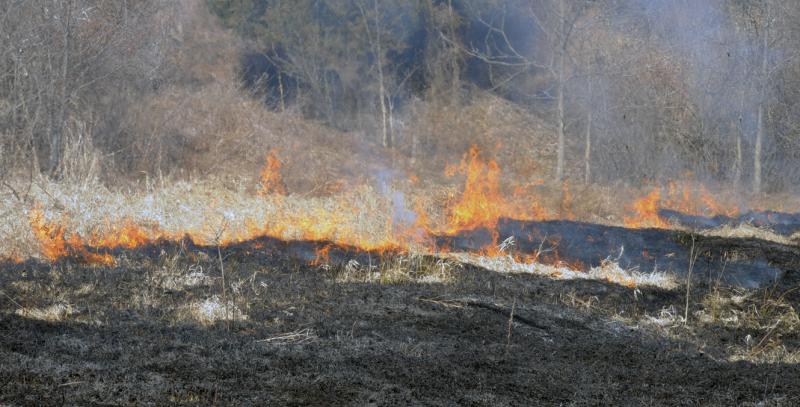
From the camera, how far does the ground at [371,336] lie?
5.35m

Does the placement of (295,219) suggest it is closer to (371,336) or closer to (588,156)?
(371,336)

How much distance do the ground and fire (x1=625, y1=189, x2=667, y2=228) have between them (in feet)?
18.7

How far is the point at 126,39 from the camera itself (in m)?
19.8

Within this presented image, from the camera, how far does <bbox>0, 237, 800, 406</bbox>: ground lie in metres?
5.35

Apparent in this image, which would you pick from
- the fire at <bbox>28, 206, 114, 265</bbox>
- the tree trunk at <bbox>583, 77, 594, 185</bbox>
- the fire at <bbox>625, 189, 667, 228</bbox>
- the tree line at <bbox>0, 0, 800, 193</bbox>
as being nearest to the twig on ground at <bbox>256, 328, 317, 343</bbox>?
the fire at <bbox>28, 206, 114, 265</bbox>

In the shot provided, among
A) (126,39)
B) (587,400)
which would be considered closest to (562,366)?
(587,400)

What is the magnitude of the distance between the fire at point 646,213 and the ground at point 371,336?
5.69m

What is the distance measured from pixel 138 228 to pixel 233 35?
1674 centimetres

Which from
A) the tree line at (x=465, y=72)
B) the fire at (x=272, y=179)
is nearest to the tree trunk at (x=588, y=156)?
the tree line at (x=465, y=72)

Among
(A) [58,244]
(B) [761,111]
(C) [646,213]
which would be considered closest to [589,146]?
(B) [761,111]

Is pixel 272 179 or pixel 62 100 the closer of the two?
pixel 62 100

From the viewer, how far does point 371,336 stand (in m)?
6.89

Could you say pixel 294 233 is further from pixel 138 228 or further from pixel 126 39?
pixel 126 39

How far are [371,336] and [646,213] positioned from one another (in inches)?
470
